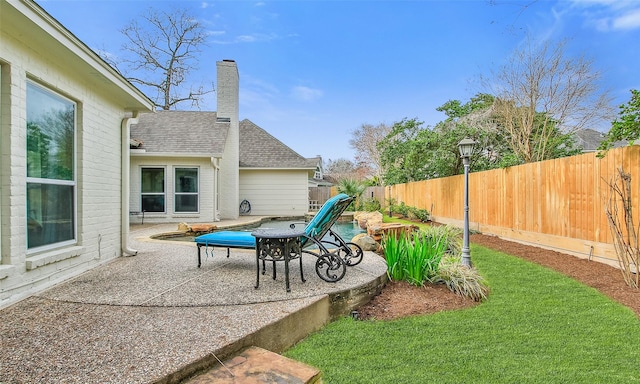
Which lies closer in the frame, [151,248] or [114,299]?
[114,299]

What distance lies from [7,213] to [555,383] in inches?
194

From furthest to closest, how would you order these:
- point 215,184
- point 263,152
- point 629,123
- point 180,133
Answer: point 263,152 → point 180,133 → point 215,184 → point 629,123

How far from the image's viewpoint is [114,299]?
11.5 ft

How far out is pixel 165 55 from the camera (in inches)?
878

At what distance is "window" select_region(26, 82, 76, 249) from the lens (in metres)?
3.65

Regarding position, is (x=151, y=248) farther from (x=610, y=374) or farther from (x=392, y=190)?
(x=392, y=190)

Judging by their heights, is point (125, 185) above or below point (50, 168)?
below

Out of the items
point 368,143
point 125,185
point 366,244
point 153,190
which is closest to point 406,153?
point 153,190

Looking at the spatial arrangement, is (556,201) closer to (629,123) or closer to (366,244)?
(629,123)

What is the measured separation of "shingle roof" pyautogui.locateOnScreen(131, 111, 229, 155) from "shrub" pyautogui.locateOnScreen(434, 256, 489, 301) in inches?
375

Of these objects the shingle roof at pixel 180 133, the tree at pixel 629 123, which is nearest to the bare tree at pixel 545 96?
the tree at pixel 629 123

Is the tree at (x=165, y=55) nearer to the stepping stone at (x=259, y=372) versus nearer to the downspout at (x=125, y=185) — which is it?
the downspout at (x=125, y=185)

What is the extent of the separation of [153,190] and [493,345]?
11651 millimetres

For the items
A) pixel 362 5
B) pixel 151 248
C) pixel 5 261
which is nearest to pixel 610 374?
pixel 5 261
